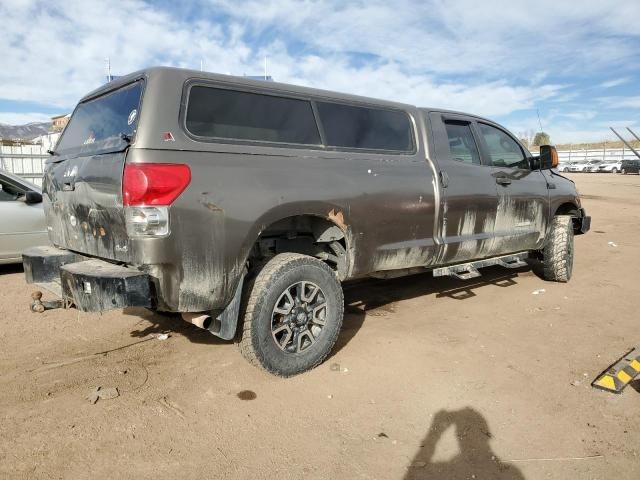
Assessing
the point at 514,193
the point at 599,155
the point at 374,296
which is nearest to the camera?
the point at 514,193

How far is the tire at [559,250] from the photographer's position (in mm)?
5785

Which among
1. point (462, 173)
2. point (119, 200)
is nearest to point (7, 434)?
point (119, 200)

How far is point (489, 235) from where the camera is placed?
16.0 ft

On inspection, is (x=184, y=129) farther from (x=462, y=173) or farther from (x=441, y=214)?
(x=462, y=173)

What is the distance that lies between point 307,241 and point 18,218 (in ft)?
15.2

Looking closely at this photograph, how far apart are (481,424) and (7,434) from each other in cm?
266

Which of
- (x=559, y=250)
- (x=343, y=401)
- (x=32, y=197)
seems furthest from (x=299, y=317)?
(x=32, y=197)

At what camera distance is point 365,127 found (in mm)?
3930

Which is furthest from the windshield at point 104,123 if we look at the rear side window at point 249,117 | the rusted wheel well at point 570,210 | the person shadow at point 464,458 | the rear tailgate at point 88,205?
the rusted wheel well at point 570,210

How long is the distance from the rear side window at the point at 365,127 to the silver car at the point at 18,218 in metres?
4.61

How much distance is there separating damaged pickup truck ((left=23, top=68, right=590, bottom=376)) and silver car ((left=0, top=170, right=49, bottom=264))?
3016 mm

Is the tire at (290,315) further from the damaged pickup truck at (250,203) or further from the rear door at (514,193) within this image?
the rear door at (514,193)

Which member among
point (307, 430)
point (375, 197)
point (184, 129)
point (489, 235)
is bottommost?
point (307, 430)

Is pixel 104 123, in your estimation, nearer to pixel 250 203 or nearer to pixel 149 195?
pixel 149 195
